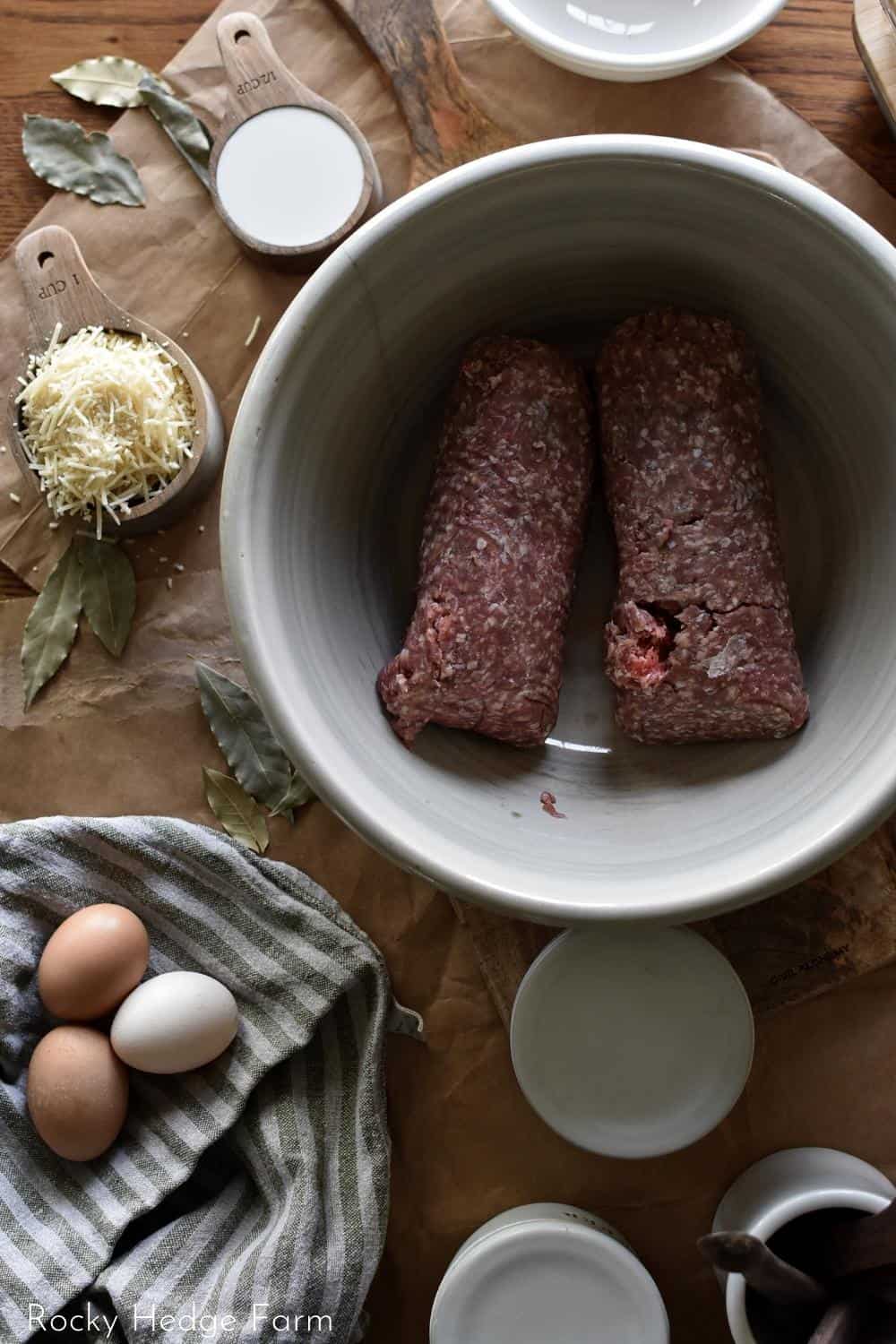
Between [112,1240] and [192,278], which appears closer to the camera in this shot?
[112,1240]

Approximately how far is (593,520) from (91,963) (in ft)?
3.25

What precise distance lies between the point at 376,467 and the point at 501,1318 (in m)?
1.24

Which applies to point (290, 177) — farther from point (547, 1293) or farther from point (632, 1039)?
point (547, 1293)

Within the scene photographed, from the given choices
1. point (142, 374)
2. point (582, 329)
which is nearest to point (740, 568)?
point (582, 329)

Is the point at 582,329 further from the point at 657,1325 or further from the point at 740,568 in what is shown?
the point at 657,1325

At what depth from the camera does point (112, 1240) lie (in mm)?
1671

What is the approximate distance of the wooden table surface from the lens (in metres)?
1.75

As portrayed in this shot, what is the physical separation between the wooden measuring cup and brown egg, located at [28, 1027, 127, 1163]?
78 centimetres

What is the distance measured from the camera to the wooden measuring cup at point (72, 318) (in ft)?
5.76

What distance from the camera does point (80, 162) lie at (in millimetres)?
1835

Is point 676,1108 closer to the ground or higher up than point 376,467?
closer to the ground

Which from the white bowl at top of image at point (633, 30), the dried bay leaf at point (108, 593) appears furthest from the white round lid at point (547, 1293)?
the white bowl at top of image at point (633, 30)

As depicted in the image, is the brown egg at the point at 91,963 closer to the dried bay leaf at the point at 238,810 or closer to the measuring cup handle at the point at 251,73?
the dried bay leaf at the point at 238,810

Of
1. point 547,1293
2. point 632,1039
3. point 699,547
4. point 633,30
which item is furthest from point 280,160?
point 547,1293
